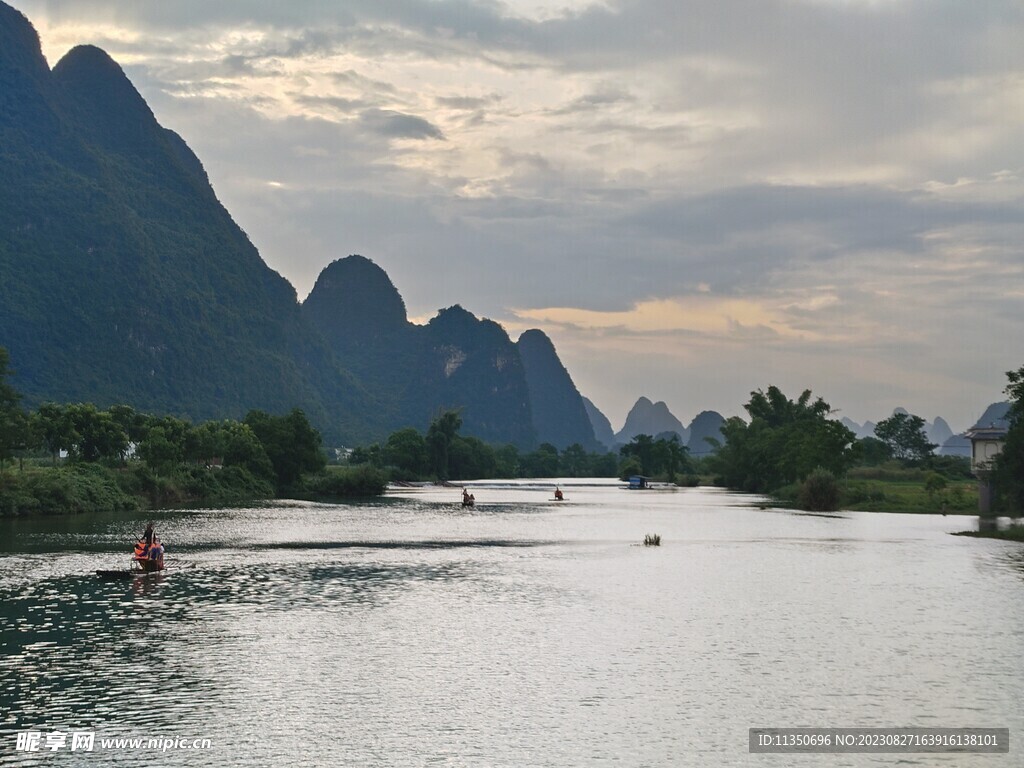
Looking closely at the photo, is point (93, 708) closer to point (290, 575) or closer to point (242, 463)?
point (290, 575)

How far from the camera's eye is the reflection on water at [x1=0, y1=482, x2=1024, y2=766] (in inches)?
829

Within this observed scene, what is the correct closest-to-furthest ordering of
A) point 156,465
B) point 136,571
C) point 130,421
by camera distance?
point 136,571 → point 156,465 → point 130,421

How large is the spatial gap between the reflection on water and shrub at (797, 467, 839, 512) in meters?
43.6

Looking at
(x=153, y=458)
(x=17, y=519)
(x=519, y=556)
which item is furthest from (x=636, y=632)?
(x=153, y=458)

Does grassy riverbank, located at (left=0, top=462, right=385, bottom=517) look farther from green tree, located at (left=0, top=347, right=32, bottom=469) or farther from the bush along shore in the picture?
green tree, located at (left=0, top=347, right=32, bottom=469)

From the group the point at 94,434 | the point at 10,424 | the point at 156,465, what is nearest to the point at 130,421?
the point at 156,465

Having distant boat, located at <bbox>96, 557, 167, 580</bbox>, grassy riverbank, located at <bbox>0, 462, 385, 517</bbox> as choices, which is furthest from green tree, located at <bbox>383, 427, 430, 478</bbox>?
distant boat, located at <bbox>96, 557, 167, 580</bbox>

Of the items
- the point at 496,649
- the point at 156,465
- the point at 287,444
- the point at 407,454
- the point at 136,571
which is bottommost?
the point at 496,649

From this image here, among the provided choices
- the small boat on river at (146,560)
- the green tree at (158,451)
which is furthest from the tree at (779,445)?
the small boat on river at (146,560)

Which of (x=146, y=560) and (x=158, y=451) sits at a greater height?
(x=158, y=451)

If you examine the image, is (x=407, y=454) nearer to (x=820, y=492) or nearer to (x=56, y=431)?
(x=820, y=492)

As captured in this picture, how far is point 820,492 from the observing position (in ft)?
338

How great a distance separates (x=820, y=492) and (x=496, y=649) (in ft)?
262

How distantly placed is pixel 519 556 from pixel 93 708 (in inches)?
1387
